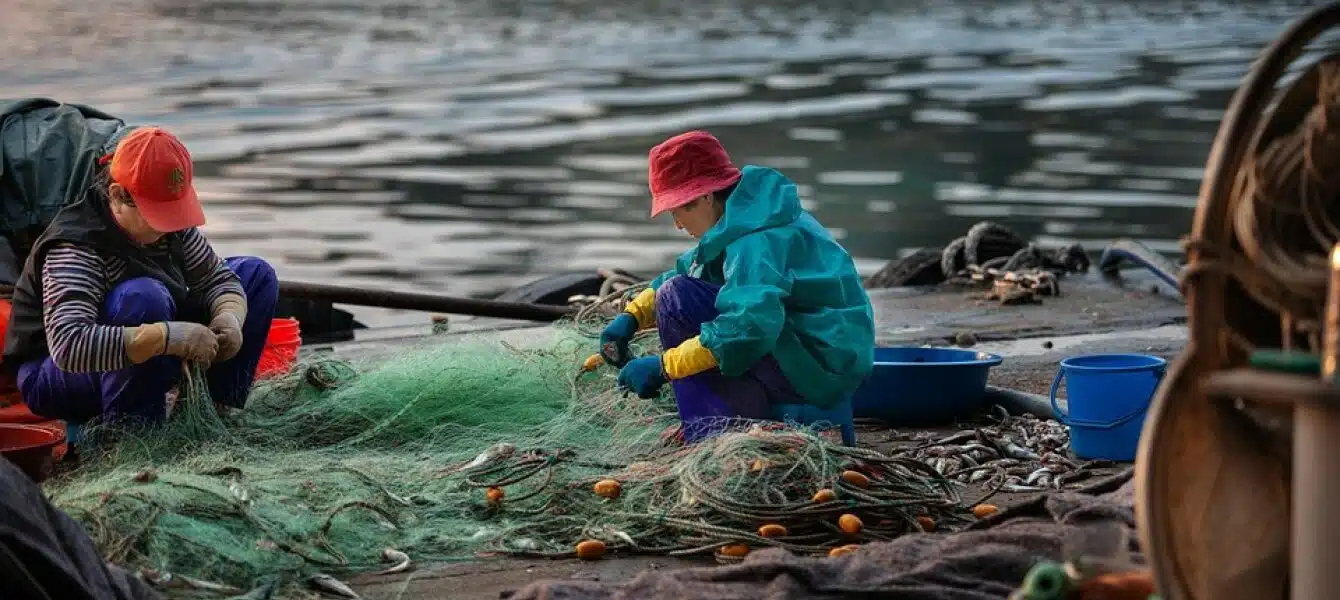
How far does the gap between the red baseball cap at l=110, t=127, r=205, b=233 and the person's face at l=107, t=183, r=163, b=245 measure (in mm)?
28

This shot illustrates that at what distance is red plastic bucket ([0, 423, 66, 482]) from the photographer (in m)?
4.66

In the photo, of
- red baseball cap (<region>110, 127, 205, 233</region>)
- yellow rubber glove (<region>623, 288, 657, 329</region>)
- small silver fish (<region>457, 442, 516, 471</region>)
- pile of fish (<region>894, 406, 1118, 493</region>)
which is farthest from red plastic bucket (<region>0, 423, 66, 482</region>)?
pile of fish (<region>894, 406, 1118, 493</region>)

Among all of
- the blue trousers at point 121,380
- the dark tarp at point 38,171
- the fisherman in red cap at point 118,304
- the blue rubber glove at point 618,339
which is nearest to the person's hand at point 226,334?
the fisherman in red cap at point 118,304

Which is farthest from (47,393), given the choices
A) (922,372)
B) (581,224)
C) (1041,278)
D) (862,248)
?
(581,224)

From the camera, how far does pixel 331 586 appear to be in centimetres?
422

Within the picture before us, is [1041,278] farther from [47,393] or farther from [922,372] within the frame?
[47,393]

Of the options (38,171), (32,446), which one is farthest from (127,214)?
(32,446)

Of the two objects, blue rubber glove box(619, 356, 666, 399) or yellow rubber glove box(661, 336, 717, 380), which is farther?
blue rubber glove box(619, 356, 666, 399)

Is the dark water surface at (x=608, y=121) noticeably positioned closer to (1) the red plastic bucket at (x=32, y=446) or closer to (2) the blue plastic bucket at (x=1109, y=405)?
(1) the red plastic bucket at (x=32, y=446)

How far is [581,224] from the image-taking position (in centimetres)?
1764

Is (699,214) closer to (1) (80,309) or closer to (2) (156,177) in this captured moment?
(2) (156,177)

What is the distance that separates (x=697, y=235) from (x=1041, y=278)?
Result: 424 cm

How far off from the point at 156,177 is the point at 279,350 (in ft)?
4.70

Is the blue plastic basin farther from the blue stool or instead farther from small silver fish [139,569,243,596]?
small silver fish [139,569,243,596]
